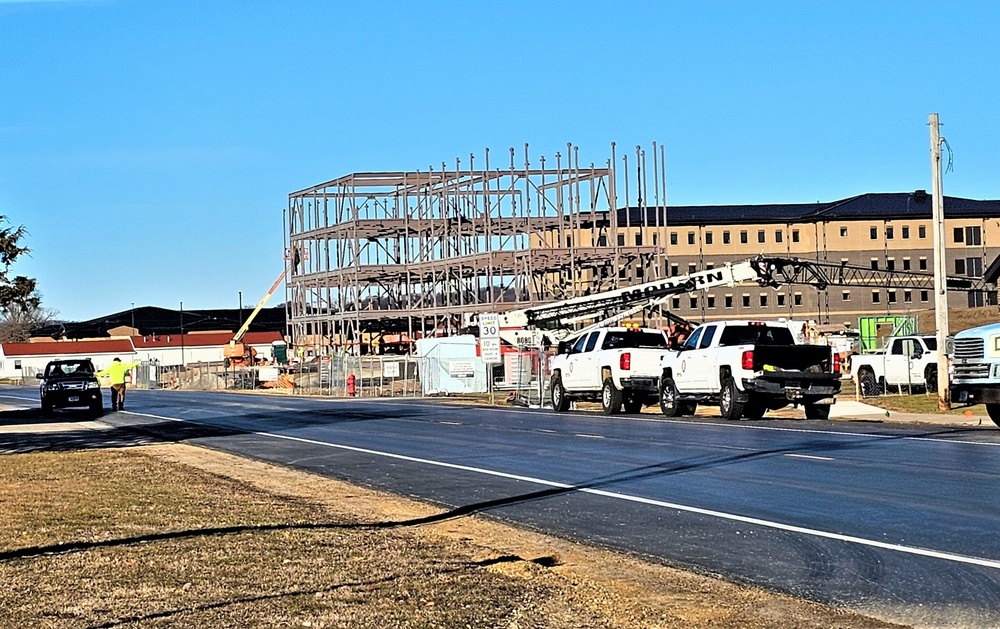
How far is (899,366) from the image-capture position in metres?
40.7

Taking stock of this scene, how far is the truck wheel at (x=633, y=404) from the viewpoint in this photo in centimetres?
3491

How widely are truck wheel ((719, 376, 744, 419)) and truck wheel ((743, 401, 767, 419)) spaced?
8.4 inches

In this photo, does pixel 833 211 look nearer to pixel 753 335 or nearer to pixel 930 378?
pixel 930 378

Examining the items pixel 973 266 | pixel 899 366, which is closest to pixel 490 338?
pixel 899 366

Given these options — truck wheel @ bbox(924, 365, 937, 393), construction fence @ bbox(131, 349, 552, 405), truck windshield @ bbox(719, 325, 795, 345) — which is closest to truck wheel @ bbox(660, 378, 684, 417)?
truck windshield @ bbox(719, 325, 795, 345)

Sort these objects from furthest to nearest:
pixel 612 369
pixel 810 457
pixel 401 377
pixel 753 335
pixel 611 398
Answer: pixel 401 377
pixel 611 398
pixel 612 369
pixel 753 335
pixel 810 457

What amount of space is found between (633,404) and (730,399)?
6032 millimetres

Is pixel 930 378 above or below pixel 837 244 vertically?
below

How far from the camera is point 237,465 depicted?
2117cm

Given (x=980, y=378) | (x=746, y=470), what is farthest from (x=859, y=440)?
(x=746, y=470)

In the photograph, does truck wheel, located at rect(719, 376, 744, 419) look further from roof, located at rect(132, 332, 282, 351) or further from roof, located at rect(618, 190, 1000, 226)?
roof, located at rect(132, 332, 282, 351)

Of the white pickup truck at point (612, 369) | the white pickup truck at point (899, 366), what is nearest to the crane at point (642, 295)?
the white pickup truck at point (899, 366)

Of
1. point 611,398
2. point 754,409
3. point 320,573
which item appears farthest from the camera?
point 611,398

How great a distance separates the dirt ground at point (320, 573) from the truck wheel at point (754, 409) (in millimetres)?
15633
